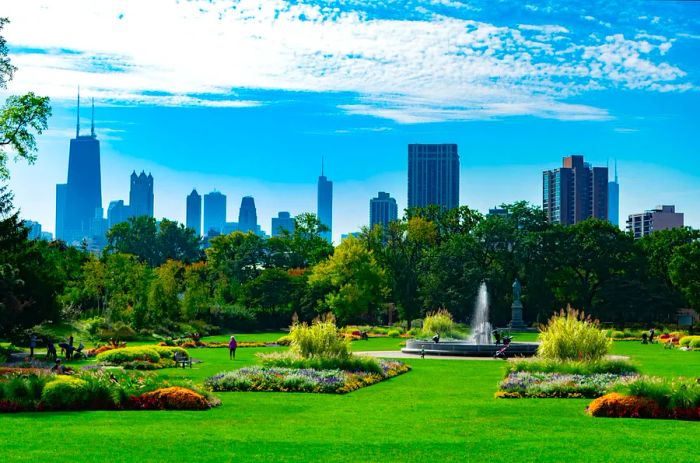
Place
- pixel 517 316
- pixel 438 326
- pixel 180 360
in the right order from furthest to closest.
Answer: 1. pixel 517 316
2. pixel 438 326
3. pixel 180 360

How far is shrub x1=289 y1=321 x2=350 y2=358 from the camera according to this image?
31.5 metres

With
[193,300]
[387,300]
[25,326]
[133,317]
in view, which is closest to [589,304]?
[387,300]

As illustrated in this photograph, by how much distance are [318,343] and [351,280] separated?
42.8 metres

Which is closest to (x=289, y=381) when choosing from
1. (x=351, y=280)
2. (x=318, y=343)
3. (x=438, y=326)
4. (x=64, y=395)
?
(x=318, y=343)

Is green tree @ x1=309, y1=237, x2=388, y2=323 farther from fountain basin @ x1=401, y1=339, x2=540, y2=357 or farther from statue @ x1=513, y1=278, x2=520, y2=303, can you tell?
fountain basin @ x1=401, y1=339, x2=540, y2=357

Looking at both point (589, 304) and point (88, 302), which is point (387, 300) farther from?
point (88, 302)

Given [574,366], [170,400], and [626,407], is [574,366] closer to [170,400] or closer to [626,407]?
[626,407]

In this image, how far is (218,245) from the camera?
108375 mm

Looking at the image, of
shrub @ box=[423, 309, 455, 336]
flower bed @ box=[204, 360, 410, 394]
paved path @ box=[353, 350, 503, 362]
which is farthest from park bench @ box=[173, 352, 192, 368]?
shrub @ box=[423, 309, 455, 336]

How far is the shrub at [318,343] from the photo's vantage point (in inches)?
1241

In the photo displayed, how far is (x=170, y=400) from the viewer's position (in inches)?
845

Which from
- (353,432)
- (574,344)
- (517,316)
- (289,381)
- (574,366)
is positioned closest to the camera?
(353,432)

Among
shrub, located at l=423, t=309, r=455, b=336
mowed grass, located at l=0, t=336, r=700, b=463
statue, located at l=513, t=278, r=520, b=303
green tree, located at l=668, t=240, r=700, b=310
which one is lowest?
mowed grass, located at l=0, t=336, r=700, b=463

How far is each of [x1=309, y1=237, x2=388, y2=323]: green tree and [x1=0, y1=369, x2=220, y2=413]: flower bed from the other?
49.8 meters
